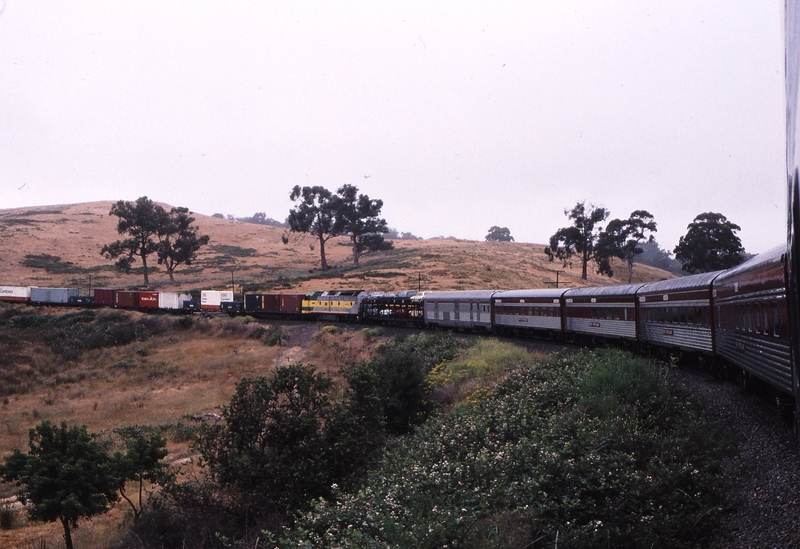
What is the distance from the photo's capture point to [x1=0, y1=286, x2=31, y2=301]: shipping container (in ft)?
235

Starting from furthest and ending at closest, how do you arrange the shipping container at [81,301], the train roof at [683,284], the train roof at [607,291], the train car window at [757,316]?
1. the shipping container at [81,301]
2. the train roof at [607,291]
3. the train roof at [683,284]
4. the train car window at [757,316]

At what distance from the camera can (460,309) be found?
41.2 metres

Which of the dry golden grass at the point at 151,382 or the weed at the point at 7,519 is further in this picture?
the dry golden grass at the point at 151,382

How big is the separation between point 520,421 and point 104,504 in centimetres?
1110

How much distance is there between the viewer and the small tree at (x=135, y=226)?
3287 inches

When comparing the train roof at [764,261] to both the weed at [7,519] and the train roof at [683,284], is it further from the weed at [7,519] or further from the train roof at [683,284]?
the weed at [7,519]

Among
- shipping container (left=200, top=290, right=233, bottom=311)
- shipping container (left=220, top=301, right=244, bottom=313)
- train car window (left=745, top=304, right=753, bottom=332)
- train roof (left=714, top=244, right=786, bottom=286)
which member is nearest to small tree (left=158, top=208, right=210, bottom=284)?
shipping container (left=200, top=290, right=233, bottom=311)

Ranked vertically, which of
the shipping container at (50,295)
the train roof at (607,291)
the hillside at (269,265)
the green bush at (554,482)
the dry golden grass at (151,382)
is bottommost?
the dry golden grass at (151,382)

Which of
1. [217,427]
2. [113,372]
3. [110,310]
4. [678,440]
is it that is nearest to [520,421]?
[678,440]

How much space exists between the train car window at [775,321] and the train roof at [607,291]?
1485 cm

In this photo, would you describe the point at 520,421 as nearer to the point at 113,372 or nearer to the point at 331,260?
the point at 113,372

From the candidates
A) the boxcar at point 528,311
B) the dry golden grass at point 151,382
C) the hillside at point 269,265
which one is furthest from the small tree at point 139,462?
the hillside at point 269,265

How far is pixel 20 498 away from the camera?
1767 centimetres

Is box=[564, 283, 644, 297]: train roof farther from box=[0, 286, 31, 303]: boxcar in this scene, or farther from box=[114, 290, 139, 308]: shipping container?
box=[0, 286, 31, 303]: boxcar
